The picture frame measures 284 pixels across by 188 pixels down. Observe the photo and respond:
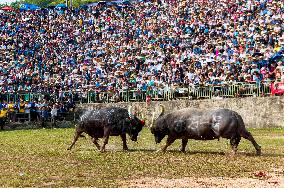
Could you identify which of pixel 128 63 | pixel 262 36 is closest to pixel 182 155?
pixel 262 36

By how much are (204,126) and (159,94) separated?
61.6ft

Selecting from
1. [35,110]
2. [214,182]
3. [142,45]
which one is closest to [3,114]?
[35,110]

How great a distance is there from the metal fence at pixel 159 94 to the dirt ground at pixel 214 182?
→ 20.3 m

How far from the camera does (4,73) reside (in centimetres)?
4522

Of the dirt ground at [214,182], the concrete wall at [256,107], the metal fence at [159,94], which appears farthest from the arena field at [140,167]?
the metal fence at [159,94]

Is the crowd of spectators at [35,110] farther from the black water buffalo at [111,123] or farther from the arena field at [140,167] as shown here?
the black water buffalo at [111,123]

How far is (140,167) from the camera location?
1603 centimetres

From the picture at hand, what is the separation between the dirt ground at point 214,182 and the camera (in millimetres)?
13000

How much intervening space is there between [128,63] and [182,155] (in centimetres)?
2503

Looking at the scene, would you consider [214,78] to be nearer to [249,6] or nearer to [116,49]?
[249,6]

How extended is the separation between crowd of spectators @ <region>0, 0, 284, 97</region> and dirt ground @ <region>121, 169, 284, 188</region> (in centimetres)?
1983

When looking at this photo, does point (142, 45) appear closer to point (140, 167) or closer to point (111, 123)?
point (111, 123)

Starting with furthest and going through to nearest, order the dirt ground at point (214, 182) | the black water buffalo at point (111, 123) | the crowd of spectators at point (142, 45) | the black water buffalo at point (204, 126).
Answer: the crowd of spectators at point (142, 45), the black water buffalo at point (111, 123), the black water buffalo at point (204, 126), the dirt ground at point (214, 182)

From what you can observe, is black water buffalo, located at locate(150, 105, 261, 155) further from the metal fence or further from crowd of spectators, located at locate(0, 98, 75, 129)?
crowd of spectators, located at locate(0, 98, 75, 129)
